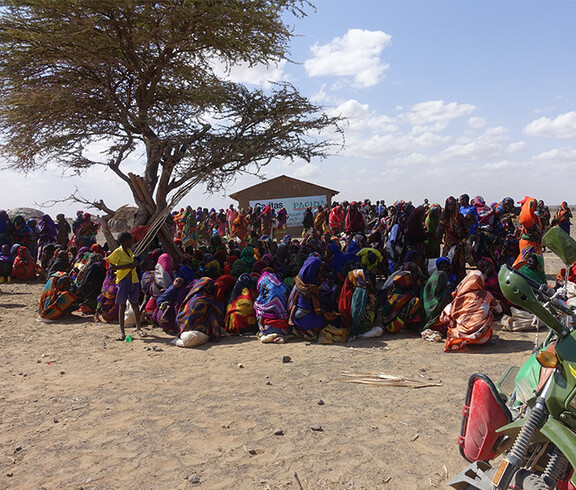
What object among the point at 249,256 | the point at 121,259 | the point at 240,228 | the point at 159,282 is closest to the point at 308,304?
the point at 159,282

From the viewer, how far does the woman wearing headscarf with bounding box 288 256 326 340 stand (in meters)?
6.07

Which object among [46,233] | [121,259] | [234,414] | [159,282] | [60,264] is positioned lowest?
[234,414]

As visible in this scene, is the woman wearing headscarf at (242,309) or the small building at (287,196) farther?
the small building at (287,196)

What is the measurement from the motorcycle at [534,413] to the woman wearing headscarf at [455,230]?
19.8 feet

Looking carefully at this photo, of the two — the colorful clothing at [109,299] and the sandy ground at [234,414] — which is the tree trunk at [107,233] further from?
the sandy ground at [234,414]

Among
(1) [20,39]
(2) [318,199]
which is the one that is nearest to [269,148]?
(1) [20,39]

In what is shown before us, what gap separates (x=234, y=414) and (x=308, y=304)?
2347 millimetres

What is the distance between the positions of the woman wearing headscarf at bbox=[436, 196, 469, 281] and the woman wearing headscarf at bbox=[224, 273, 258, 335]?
365 centimetres

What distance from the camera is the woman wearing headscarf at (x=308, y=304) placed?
6.07 metres

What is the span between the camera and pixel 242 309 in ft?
21.5

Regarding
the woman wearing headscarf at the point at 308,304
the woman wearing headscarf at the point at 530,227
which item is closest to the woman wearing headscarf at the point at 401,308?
the woman wearing headscarf at the point at 308,304

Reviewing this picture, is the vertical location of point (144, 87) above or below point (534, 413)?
above

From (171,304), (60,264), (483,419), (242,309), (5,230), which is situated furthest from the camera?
(5,230)

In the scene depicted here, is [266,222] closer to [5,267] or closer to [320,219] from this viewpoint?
[320,219]
